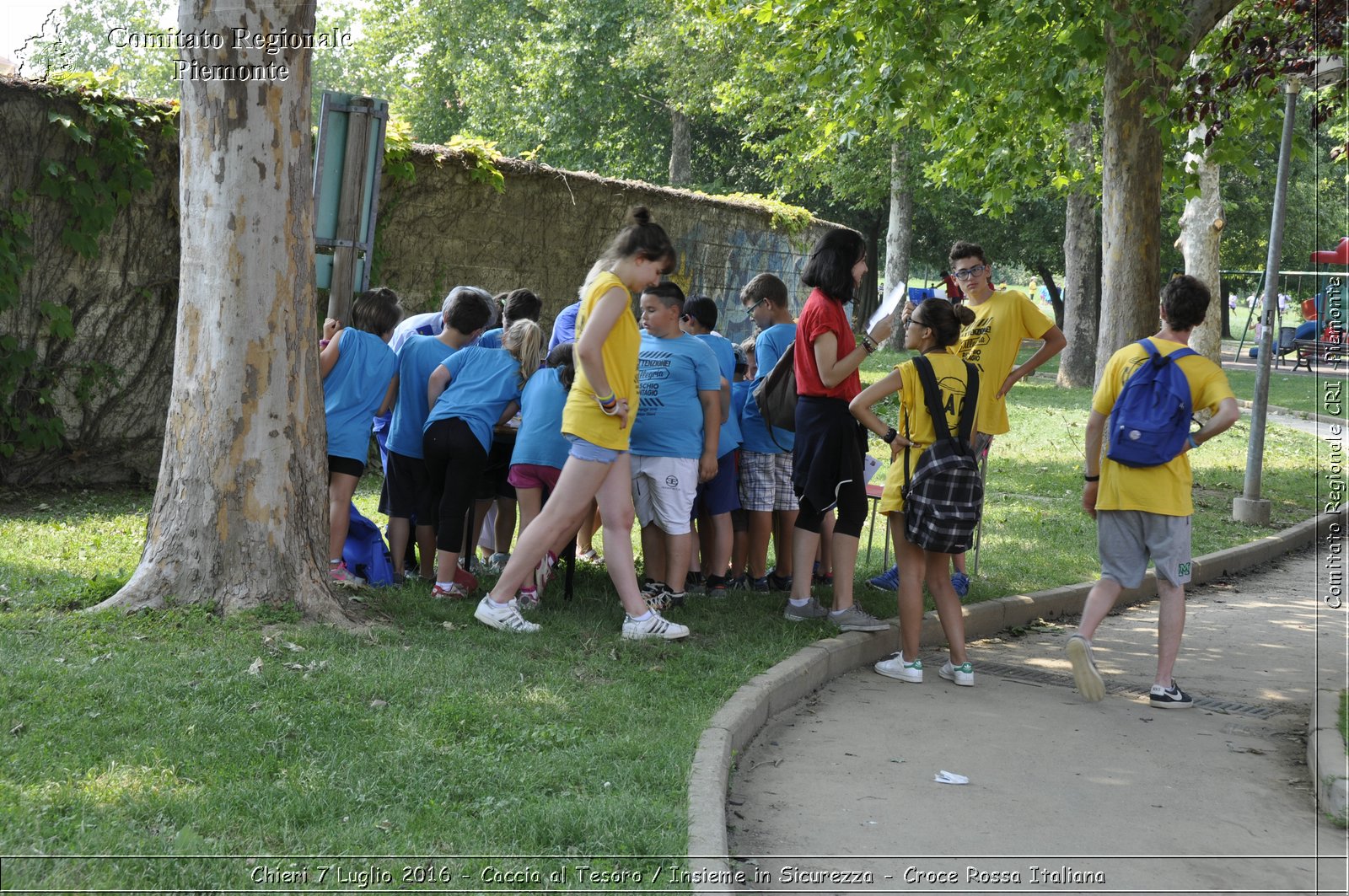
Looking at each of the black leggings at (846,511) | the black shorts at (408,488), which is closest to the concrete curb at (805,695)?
the black leggings at (846,511)

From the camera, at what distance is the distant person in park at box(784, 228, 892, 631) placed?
6.56 m

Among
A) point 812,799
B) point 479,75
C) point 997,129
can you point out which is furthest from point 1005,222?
point 812,799

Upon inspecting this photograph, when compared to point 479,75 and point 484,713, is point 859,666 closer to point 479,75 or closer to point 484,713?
point 484,713

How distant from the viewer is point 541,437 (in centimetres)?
674

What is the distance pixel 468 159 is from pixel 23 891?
896cm

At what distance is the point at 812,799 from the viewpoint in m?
4.69

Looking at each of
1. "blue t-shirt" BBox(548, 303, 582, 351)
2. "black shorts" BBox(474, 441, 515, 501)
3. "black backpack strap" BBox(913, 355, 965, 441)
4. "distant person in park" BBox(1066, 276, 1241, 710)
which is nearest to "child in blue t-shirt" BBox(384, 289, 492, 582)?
"black shorts" BBox(474, 441, 515, 501)

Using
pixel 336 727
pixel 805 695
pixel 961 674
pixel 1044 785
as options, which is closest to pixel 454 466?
pixel 805 695

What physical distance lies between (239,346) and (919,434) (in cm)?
335

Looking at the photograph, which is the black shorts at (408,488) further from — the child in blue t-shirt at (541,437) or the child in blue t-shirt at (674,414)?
the child in blue t-shirt at (674,414)

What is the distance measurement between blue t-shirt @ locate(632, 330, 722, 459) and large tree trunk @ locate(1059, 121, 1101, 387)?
1957 cm

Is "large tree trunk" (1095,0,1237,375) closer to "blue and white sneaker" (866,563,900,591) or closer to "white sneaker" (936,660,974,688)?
"blue and white sneaker" (866,563,900,591)

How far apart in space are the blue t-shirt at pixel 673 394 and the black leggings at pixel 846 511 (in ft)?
2.34

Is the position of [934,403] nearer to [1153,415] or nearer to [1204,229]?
[1153,415]
